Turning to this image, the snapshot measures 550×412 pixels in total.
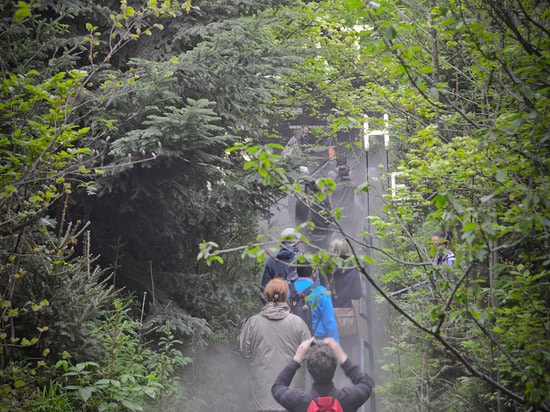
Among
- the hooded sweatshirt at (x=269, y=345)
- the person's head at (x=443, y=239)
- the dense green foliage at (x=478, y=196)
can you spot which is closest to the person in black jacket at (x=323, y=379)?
the dense green foliage at (x=478, y=196)

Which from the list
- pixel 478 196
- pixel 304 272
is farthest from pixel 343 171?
pixel 478 196

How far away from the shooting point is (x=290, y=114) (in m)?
15.1

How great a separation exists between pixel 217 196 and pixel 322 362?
3.87 meters

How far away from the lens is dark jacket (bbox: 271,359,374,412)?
238 inches

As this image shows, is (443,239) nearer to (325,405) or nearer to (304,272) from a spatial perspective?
(325,405)

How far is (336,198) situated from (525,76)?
11870 millimetres

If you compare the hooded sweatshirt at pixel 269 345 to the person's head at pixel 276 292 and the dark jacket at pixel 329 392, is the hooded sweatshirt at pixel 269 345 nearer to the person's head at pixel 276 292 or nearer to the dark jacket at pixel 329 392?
the person's head at pixel 276 292

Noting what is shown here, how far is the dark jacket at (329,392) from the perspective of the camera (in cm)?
605

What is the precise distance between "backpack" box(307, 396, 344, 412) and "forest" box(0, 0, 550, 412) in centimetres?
115

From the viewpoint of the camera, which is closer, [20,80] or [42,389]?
[20,80]

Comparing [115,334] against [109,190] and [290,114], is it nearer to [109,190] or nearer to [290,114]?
[109,190]

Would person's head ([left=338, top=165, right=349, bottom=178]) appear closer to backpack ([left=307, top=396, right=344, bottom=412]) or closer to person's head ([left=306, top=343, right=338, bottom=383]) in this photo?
person's head ([left=306, top=343, right=338, bottom=383])

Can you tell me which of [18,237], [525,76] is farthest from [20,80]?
[525,76]

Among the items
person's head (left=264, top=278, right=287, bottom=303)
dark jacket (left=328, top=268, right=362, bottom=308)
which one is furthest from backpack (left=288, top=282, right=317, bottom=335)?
person's head (left=264, top=278, right=287, bottom=303)
